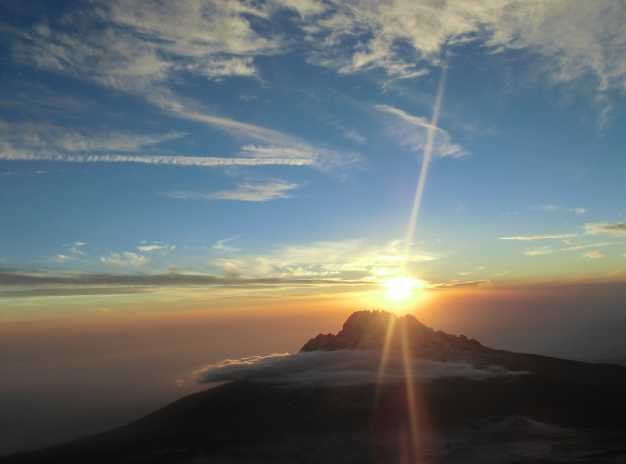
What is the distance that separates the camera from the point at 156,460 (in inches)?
3103

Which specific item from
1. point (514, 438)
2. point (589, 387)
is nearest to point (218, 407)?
point (514, 438)

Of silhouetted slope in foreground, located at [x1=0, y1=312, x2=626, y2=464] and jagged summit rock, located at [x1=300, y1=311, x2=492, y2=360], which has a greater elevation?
jagged summit rock, located at [x1=300, y1=311, x2=492, y2=360]

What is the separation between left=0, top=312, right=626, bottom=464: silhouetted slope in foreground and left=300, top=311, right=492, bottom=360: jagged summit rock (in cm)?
3038

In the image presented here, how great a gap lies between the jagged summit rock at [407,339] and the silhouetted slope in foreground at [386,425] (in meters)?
30.4

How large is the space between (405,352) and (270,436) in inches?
3623

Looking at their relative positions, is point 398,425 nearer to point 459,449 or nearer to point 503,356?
point 459,449

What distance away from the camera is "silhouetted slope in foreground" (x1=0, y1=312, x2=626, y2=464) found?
8131cm

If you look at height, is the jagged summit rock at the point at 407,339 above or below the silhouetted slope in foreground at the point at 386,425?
above

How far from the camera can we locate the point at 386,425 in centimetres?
10119

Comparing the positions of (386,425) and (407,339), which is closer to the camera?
(386,425)

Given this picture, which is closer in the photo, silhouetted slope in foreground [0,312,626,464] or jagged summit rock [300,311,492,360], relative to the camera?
silhouetted slope in foreground [0,312,626,464]

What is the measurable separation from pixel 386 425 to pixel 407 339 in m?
87.4

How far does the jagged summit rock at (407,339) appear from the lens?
17662cm

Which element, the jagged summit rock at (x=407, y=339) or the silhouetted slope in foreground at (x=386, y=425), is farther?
the jagged summit rock at (x=407, y=339)
